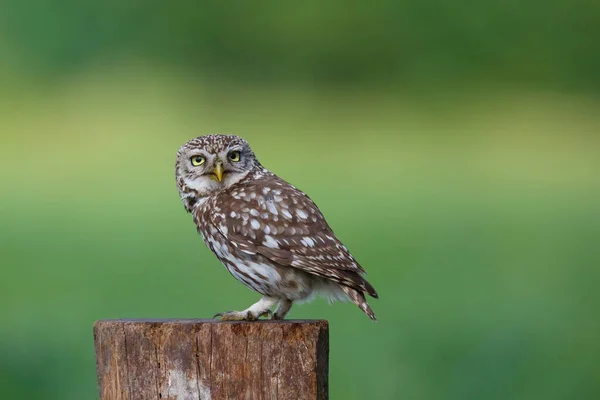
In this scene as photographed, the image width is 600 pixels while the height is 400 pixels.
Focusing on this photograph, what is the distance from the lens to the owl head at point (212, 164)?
4098 millimetres

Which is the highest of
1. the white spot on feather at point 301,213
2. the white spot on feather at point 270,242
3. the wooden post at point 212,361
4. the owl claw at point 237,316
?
the white spot on feather at point 301,213

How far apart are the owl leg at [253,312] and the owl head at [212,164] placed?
440 mm

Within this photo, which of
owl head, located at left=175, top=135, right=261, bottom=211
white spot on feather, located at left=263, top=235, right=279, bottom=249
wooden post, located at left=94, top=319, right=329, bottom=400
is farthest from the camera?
owl head, located at left=175, top=135, right=261, bottom=211

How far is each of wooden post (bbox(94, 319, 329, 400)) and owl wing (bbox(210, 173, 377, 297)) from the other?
Result: 439mm

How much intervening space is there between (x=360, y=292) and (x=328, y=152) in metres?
9.59

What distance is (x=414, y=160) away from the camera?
1336 centimetres

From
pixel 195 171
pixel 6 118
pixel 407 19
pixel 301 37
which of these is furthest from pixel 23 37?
pixel 195 171

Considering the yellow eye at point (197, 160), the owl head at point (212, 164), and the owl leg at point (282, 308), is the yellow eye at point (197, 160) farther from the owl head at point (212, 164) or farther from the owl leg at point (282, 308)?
the owl leg at point (282, 308)

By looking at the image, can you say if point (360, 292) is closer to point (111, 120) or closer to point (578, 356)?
point (578, 356)

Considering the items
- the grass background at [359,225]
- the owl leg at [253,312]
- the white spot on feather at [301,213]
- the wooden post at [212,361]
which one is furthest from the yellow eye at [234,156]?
the grass background at [359,225]

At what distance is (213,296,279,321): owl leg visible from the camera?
3664 millimetres

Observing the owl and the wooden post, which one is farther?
the owl

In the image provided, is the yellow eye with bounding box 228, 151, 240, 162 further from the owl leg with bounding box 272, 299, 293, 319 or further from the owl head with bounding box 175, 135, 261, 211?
the owl leg with bounding box 272, 299, 293, 319

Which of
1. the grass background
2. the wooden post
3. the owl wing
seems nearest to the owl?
the owl wing
